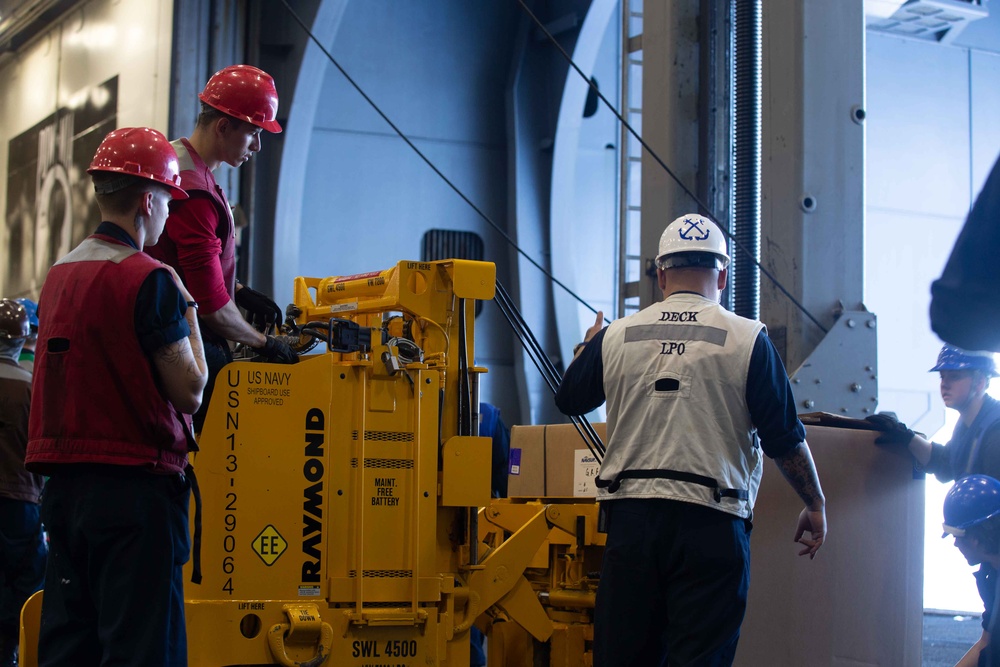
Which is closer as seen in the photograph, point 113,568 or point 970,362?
point 113,568

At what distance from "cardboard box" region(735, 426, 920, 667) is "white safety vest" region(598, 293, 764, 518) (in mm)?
1073

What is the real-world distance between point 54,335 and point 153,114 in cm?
666

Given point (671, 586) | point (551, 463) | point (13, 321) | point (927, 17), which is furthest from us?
point (927, 17)

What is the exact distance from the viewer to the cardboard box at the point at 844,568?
4.87 meters

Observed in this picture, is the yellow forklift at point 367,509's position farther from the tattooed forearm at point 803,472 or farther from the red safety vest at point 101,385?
the tattooed forearm at point 803,472

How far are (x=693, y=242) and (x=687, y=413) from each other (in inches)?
23.8

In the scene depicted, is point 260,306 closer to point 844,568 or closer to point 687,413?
point 687,413

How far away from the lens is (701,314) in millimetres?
3906

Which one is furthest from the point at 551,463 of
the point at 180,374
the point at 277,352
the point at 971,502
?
the point at 180,374

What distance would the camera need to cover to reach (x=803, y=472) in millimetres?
3984

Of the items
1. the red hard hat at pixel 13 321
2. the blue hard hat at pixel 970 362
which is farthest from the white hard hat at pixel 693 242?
the red hard hat at pixel 13 321

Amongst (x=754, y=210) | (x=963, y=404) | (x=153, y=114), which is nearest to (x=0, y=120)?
(x=153, y=114)

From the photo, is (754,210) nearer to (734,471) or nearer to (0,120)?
(734,471)

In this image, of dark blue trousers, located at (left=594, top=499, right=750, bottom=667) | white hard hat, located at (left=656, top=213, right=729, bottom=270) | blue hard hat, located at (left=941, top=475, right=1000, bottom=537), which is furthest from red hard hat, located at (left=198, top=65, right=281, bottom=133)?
blue hard hat, located at (left=941, top=475, right=1000, bottom=537)
